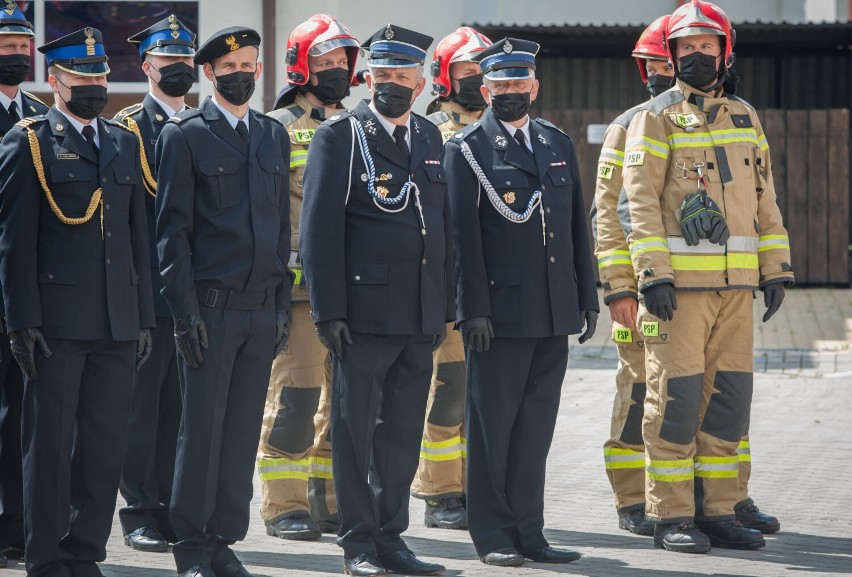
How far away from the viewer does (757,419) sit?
1138cm

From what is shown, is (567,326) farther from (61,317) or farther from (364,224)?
(61,317)

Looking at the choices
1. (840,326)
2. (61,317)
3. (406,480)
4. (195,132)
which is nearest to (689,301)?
(406,480)

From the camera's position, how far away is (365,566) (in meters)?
6.43

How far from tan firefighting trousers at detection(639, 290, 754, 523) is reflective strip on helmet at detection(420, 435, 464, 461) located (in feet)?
3.74

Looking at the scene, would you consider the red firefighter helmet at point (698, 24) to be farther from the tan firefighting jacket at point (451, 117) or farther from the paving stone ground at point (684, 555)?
the paving stone ground at point (684, 555)

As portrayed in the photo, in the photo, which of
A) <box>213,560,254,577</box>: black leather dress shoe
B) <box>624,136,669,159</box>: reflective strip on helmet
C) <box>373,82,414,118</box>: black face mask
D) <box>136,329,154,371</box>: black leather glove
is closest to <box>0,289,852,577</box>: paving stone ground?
<box>213,560,254,577</box>: black leather dress shoe

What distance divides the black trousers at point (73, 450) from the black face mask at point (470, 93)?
2.86 m

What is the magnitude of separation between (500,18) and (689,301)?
1168 centimetres

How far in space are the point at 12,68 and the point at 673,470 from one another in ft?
12.3

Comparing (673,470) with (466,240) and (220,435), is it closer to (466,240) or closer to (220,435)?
(466,240)

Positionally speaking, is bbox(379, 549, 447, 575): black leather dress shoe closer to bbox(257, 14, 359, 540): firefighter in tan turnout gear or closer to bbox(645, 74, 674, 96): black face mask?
bbox(257, 14, 359, 540): firefighter in tan turnout gear

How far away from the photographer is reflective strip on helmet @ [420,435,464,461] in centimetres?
795

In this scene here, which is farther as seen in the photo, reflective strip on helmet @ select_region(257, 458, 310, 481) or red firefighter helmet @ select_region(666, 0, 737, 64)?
reflective strip on helmet @ select_region(257, 458, 310, 481)

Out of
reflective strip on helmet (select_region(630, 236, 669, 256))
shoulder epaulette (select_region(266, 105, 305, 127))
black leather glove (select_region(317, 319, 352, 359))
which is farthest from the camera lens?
shoulder epaulette (select_region(266, 105, 305, 127))
